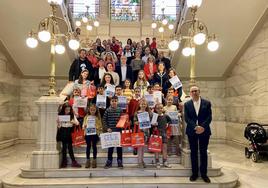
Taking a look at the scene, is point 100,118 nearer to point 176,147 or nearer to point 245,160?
point 176,147

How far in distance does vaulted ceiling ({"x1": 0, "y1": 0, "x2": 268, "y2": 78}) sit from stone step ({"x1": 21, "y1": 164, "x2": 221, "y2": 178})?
5.81 m

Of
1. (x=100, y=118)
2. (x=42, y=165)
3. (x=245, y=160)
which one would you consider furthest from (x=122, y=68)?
(x=245, y=160)

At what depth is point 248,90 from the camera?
1220 cm

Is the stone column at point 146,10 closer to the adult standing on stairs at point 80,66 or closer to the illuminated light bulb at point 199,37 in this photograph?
the adult standing on stairs at point 80,66

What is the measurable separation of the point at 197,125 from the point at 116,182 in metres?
2.06

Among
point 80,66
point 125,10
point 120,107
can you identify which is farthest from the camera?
point 125,10

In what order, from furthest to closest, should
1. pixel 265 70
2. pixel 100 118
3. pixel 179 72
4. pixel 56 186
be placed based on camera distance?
1. pixel 179 72
2. pixel 265 70
3. pixel 100 118
4. pixel 56 186

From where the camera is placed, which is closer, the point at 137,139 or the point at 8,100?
the point at 137,139

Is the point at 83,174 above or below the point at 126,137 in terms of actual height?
below

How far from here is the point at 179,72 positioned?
14.2m

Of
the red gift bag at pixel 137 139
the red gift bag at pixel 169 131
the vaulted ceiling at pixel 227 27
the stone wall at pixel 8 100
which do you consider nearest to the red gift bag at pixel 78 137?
the red gift bag at pixel 137 139

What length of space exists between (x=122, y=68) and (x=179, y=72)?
4868mm

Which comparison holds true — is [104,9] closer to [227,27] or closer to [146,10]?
[146,10]

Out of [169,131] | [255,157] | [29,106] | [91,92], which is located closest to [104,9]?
[29,106]
